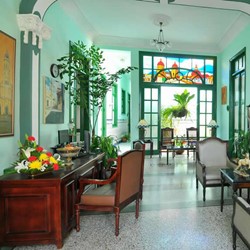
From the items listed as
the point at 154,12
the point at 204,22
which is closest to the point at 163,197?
the point at 154,12

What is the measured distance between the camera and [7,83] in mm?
2562

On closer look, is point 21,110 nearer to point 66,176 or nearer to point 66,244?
point 66,176

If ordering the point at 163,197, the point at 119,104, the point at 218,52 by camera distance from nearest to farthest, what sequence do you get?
the point at 163,197, the point at 218,52, the point at 119,104

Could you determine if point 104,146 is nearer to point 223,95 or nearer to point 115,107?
point 223,95

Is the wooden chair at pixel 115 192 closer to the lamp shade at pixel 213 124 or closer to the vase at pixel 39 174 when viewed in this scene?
the vase at pixel 39 174

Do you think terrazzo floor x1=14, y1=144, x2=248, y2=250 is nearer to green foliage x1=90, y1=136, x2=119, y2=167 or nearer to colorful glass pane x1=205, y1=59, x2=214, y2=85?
green foliage x1=90, y1=136, x2=119, y2=167

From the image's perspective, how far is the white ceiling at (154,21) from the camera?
497 centimetres

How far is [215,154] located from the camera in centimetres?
389

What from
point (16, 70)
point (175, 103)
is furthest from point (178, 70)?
point (16, 70)

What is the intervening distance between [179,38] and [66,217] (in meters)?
6.57

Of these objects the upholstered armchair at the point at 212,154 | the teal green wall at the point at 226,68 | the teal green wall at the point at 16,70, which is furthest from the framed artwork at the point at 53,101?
the teal green wall at the point at 226,68

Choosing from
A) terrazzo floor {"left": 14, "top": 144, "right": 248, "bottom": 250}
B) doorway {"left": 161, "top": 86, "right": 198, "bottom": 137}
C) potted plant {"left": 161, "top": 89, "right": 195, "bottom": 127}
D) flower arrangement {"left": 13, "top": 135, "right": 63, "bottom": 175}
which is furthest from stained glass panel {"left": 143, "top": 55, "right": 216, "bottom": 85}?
flower arrangement {"left": 13, "top": 135, "right": 63, "bottom": 175}

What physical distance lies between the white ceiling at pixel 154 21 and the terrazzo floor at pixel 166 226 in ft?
10.9

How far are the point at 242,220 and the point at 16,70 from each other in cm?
307
